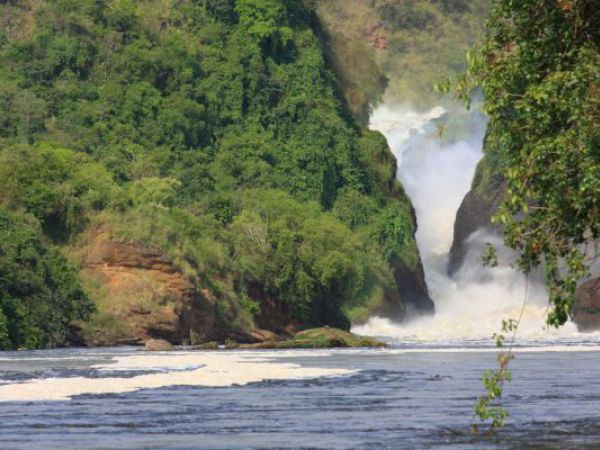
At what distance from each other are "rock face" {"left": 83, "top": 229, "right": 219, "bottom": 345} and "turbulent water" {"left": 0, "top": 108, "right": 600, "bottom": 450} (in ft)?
40.6

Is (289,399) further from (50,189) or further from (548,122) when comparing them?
(50,189)

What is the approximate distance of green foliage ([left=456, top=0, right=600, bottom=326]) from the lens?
2394cm

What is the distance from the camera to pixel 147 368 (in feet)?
176

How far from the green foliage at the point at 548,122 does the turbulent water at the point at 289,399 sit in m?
4.92

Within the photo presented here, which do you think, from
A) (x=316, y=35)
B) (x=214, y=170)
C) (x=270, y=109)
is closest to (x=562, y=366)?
(x=214, y=170)

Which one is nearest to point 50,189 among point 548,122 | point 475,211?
point 548,122

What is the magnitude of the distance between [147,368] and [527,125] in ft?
99.9

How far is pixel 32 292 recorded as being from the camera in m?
78.1

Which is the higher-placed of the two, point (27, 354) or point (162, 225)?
point (162, 225)

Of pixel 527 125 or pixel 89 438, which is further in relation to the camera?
pixel 89 438

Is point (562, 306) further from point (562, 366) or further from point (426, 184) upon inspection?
point (426, 184)

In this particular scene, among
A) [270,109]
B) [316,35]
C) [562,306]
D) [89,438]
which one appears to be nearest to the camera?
[562,306]

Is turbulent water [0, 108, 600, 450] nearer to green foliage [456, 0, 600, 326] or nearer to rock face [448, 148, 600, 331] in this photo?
green foliage [456, 0, 600, 326]

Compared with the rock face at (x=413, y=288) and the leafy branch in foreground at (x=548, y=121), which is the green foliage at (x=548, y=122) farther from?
the rock face at (x=413, y=288)
